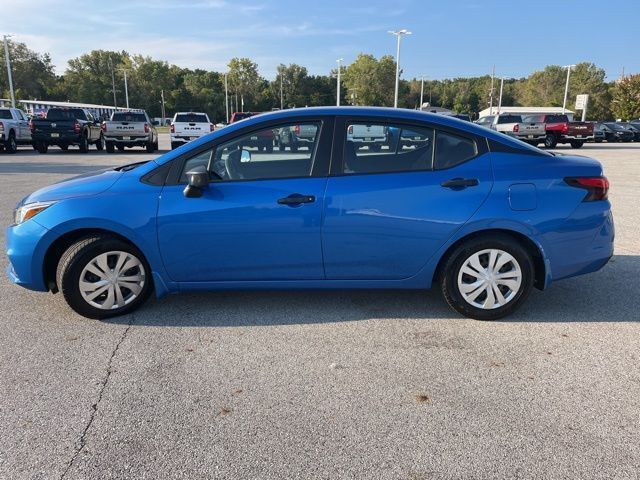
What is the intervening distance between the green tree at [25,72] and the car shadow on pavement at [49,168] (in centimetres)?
7120

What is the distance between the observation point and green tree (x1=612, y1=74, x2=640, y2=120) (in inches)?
2805

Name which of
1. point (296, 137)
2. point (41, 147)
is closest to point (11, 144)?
point (41, 147)

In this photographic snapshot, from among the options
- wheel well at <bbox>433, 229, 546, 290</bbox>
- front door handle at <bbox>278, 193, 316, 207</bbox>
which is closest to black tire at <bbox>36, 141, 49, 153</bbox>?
front door handle at <bbox>278, 193, 316, 207</bbox>

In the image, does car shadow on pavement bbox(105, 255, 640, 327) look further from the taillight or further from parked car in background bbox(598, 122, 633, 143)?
parked car in background bbox(598, 122, 633, 143)

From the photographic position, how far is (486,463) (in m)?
2.40

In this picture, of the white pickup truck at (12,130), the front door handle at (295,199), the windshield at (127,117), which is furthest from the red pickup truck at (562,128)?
the front door handle at (295,199)

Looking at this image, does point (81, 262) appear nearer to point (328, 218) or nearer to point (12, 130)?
point (328, 218)

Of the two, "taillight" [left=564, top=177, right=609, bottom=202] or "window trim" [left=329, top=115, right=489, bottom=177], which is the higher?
"window trim" [left=329, top=115, right=489, bottom=177]

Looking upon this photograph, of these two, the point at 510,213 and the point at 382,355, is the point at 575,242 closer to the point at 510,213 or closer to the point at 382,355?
the point at 510,213

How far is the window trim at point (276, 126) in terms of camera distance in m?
3.89

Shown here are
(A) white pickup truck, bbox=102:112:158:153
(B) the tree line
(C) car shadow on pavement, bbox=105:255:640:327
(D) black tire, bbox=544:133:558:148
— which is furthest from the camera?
(B) the tree line

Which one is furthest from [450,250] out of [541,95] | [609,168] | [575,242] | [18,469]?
[541,95]

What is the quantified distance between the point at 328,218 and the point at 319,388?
4.31 ft

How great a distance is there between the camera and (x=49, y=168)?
15.3 m
